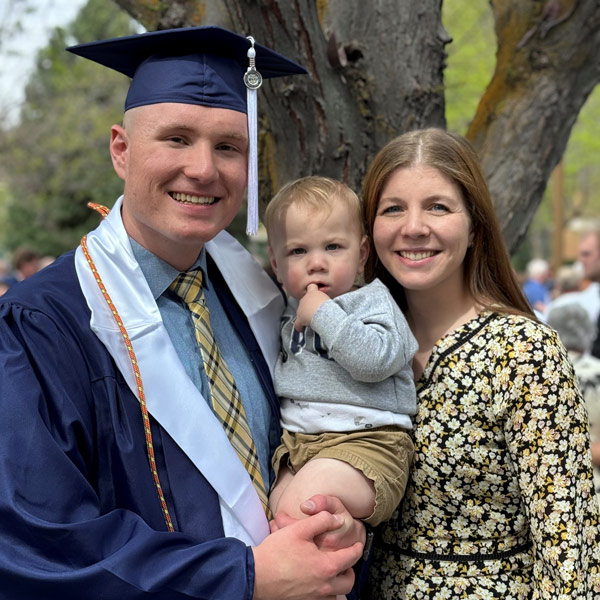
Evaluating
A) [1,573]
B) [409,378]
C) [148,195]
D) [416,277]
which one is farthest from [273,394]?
[1,573]

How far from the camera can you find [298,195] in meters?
2.51

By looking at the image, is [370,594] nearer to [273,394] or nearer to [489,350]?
[273,394]

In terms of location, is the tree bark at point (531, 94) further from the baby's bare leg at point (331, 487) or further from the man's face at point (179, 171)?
the baby's bare leg at point (331, 487)

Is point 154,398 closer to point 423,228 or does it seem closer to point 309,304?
point 309,304

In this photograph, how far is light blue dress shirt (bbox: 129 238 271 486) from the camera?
2.29 m

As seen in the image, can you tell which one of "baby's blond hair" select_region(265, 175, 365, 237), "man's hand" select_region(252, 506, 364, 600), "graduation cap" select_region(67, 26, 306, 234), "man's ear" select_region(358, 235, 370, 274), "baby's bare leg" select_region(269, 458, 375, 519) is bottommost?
"man's hand" select_region(252, 506, 364, 600)

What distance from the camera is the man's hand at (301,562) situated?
6.51ft

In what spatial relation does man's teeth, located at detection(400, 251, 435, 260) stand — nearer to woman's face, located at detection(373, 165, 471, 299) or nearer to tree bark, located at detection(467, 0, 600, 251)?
woman's face, located at detection(373, 165, 471, 299)

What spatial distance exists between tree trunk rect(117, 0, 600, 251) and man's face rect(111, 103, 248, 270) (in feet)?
1.68

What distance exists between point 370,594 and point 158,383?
1077 millimetres

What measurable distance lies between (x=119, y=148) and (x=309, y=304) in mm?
761

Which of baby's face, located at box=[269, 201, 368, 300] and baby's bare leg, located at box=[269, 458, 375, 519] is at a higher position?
baby's face, located at box=[269, 201, 368, 300]

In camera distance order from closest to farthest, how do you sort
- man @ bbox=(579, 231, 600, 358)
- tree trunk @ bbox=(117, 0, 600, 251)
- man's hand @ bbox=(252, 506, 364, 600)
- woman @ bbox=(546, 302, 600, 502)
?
man's hand @ bbox=(252, 506, 364, 600) → tree trunk @ bbox=(117, 0, 600, 251) → woman @ bbox=(546, 302, 600, 502) → man @ bbox=(579, 231, 600, 358)

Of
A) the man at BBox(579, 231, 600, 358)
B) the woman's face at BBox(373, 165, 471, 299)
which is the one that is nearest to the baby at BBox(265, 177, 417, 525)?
the woman's face at BBox(373, 165, 471, 299)
